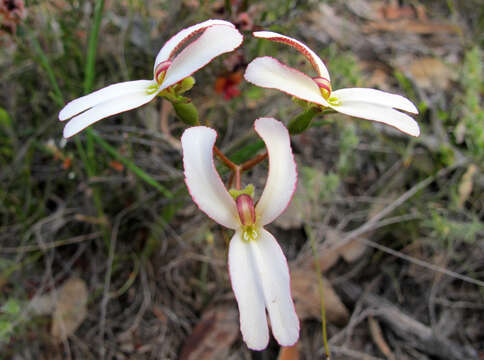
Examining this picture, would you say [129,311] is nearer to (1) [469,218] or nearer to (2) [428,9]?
(1) [469,218]

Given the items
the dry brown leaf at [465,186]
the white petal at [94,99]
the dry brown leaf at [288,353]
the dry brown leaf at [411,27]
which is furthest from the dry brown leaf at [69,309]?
the dry brown leaf at [411,27]

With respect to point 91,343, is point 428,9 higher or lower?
higher

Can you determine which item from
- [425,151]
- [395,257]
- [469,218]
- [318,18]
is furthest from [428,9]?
[395,257]

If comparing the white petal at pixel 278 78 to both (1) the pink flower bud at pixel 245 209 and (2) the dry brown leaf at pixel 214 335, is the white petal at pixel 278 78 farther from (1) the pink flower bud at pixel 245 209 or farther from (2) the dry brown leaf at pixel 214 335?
(2) the dry brown leaf at pixel 214 335

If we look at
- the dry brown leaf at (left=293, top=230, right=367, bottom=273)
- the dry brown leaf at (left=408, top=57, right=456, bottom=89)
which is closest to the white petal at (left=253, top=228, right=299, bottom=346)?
the dry brown leaf at (left=293, top=230, right=367, bottom=273)

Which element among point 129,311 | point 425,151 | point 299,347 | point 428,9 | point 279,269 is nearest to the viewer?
point 279,269

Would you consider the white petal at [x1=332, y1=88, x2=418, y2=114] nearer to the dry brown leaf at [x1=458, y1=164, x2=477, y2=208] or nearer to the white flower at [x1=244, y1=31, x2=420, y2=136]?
the white flower at [x1=244, y1=31, x2=420, y2=136]

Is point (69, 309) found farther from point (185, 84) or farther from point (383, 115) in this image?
point (383, 115)

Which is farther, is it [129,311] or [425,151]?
[425,151]

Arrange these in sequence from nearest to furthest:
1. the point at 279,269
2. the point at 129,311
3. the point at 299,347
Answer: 1. the point at 279,269
2. the point at 299,347
3. the point at 129,311
